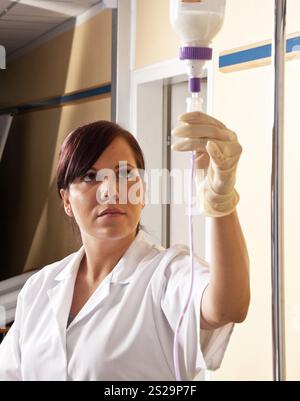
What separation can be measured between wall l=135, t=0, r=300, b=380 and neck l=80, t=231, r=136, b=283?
0.19 metres

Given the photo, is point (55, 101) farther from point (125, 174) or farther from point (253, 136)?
point (253, 136)

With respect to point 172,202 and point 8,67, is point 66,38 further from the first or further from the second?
point 172,202

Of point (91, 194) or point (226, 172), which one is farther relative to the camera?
point (91, 194)

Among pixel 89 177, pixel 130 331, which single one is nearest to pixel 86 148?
pixel 89 177

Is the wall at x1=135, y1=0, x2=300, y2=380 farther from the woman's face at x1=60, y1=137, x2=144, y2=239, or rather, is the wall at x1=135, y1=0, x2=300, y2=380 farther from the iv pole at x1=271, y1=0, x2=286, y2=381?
the woman's face at x1=60, y1=137, x2=144, y2=239

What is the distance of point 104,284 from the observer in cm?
84

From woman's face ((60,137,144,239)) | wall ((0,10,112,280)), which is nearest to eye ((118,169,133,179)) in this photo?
woman's face ((60,137,144,239))

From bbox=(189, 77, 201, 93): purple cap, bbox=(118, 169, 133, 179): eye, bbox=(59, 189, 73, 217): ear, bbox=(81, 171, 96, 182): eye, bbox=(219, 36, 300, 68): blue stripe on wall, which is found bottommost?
bbox=(59, 189, 73, 217): ear

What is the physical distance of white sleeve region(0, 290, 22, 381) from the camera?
0.88 meters

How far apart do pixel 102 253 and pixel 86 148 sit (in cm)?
16

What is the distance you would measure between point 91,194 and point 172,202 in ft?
0.49

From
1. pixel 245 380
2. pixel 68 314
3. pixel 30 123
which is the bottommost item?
pixel 245 380

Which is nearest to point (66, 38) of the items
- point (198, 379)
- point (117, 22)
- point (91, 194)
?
point (117, 22)

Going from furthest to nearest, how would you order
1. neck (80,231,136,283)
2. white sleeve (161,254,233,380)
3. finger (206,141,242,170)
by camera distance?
neck (80,231,136,283), white sleeve (161,254,233,380), finger (206,141,242,170)
